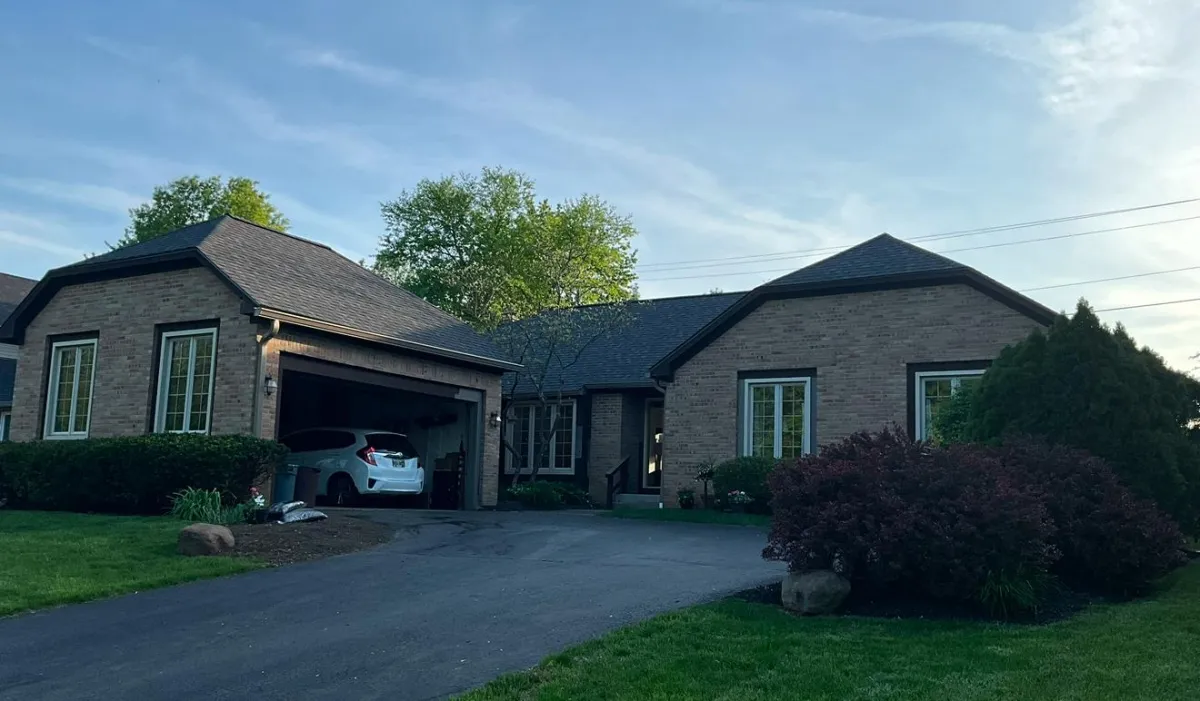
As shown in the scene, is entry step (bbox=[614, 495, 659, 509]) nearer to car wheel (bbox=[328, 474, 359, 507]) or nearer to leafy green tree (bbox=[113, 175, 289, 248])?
car wheel (bbox=[328, 474, 359, 507])

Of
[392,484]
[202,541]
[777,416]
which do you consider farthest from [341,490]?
[777,416]

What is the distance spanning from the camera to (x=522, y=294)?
38.9 metres

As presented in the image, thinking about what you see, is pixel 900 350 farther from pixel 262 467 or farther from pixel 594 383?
pixel 262 467

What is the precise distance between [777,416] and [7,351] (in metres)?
25.1

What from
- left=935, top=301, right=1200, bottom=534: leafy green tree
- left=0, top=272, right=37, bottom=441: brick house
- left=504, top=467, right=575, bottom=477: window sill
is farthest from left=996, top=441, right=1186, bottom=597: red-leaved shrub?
left=0, top=272, right=37, bottom=441: brick house

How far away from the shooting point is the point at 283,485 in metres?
17.8

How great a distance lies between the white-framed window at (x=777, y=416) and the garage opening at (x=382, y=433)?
19.2 ft

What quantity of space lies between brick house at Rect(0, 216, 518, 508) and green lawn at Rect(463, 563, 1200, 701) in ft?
36.8

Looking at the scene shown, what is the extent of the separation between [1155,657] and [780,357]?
557 inches

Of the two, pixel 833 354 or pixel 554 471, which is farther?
pixel 554 471

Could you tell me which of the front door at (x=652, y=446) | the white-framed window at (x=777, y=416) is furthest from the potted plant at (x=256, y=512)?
the front door at (x=652, y=446)

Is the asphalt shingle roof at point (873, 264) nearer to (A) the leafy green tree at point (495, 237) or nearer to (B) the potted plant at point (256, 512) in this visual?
(B) the potted plant at point (256, 512)

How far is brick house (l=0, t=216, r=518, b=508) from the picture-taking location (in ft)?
58.4

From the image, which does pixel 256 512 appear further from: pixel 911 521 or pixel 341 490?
pixel 911 521
